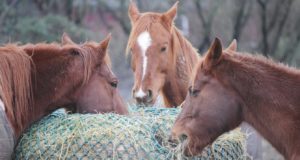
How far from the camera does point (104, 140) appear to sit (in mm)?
4086

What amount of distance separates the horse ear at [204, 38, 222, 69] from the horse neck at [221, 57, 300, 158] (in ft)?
0.46

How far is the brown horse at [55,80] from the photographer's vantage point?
4438mm

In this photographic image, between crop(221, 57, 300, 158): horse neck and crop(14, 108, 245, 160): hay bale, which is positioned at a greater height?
crop(221, 57, 300, 158): horse neck

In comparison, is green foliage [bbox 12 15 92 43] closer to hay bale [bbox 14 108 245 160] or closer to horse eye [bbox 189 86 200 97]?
hay bale [bbox 14 108 245 160]

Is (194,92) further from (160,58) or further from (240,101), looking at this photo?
(160,58)

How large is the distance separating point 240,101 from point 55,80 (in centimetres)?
147

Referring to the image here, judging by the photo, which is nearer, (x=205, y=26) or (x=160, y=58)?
(x=160, y=58)

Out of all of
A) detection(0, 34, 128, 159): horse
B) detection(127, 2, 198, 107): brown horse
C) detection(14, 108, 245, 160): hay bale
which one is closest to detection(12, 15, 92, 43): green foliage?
detection(127, 2, 198, 107): brown horse

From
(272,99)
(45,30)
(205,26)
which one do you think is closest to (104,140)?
(272,99)

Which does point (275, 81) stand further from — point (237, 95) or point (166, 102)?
point (166, 102)

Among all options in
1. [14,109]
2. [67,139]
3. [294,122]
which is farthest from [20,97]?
[294,122]

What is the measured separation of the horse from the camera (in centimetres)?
443

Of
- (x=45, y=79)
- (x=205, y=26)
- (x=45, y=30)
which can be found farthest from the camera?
(x=205, y=26)

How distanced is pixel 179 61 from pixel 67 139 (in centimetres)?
212
